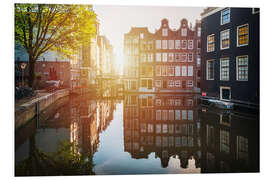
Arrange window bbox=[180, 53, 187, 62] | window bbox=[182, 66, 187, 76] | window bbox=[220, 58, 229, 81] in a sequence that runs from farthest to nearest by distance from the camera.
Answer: window bbox=[180, 53, 187, 62] < window bbox=[182, 66, 187, 76] < window bbox=[220, 58, 229, 81]

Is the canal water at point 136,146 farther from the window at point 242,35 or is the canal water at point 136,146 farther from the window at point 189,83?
the window at point 189,83

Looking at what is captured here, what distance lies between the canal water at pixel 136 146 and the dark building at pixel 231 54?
1.64 m

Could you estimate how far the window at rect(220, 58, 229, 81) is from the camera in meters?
10.8

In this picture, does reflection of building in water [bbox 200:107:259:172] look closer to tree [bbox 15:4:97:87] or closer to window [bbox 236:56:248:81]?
window [bbox 236:56:248:81]

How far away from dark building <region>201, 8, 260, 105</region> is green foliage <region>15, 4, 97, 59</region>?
262 inches

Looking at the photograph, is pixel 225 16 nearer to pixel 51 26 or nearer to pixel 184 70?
pixel 51 26

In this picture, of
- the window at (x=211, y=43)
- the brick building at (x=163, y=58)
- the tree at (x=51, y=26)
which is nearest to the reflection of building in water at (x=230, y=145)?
the window at (x=211, y=43)

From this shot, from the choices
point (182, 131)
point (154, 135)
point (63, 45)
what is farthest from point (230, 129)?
point (63, 45)

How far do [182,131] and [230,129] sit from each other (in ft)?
5.03

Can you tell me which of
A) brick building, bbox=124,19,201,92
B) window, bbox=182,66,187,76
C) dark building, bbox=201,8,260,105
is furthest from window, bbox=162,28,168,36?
dark building, bbox=201,8,260,105

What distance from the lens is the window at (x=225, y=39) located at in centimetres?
1098

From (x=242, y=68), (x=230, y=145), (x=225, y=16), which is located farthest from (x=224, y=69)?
(x=230, y=145)

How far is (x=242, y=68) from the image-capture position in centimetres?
969
